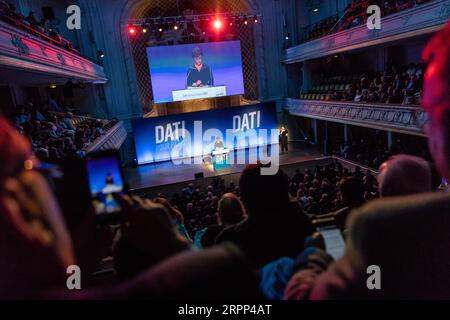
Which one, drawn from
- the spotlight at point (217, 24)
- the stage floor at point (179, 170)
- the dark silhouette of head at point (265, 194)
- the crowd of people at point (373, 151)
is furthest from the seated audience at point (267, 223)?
the spotlight at point (217, 24)

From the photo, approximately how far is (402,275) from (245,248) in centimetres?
55

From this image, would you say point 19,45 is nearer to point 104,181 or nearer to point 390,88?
point 104,181

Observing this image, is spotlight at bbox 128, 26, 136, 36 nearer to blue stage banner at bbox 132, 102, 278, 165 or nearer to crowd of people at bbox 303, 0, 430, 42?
blue stage banner at bbox 132, 102, 278, 165

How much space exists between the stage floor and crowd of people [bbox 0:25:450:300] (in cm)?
1072

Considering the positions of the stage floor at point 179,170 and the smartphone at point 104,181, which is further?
the stage floor at point 179,170

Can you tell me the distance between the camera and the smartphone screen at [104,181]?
106 cm

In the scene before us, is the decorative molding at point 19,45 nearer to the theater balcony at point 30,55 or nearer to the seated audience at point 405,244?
the theater balcony at point 30,55

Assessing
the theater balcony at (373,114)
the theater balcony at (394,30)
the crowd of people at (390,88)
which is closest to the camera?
the theater balcony at (394,30)

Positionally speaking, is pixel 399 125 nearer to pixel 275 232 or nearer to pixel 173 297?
pixel 275 232

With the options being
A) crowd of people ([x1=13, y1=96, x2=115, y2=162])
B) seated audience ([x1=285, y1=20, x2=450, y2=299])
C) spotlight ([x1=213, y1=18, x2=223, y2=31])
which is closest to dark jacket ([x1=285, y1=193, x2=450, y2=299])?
seated audience ([x1=285, y1=20, x2=450, y2=299])

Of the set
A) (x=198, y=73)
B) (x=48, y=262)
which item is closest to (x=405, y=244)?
(x=48, y=262)

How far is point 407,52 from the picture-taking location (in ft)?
40.5

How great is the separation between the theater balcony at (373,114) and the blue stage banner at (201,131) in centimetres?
231

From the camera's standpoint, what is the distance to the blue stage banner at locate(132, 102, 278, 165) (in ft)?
47.8
